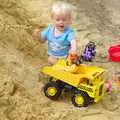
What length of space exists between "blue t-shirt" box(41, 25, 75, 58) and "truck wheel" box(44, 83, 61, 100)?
50 cm

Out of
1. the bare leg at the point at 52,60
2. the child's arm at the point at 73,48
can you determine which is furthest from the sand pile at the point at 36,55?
the child's arm at the point at 73,48

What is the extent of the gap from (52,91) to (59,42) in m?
0.58

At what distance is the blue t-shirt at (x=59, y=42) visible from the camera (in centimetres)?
472

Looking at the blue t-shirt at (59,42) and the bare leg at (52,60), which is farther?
the bare leg at (52,60)

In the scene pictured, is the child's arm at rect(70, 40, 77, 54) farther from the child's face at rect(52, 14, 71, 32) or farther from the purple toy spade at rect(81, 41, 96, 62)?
the purple toy spade at rect(81, 41, 96, 62)

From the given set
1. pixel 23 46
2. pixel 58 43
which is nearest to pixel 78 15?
pixel 23 46

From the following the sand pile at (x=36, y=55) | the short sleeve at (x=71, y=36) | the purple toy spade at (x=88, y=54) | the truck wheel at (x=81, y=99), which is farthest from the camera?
the purple toy spade at (x=88, y=54)

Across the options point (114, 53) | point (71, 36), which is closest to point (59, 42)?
point (71, 36)

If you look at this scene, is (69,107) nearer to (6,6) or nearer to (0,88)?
(0,88)

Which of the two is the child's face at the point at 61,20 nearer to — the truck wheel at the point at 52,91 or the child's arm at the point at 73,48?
the child's arm at the point at 73,48

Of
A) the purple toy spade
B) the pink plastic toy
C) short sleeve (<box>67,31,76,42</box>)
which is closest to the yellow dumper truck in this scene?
short sleeve (<box>67,31,76,42</box>)

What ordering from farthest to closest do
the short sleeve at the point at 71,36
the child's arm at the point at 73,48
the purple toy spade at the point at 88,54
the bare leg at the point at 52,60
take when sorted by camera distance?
1. the purple toy spade at the point at 88,54
2. the bare leg at the point at 52,60
3. the short sleeve at the point at 71,36
4. the child's arm at the point at 73,48

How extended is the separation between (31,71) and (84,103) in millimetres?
701

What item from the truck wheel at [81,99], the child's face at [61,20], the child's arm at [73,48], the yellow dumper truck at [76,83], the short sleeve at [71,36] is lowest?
the truck wheel at [81,99]
